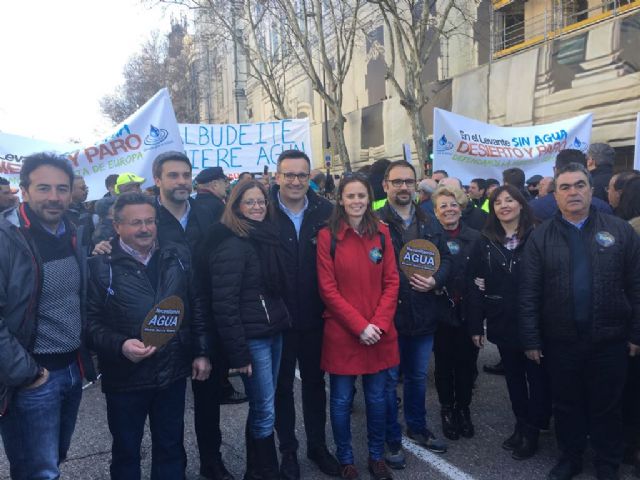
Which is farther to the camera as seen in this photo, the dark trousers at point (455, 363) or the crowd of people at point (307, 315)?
the dark trousers at point (455, 363)

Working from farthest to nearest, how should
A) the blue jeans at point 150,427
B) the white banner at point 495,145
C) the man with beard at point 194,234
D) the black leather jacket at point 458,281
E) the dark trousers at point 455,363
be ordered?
1. the white banner at point 495,145
2. the dark trousers at point 455,363
3. the black leather jacket at point 458,281
4. the man with beard at point 194,234
5. the blue jeans at point 150,427

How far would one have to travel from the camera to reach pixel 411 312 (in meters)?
3.59

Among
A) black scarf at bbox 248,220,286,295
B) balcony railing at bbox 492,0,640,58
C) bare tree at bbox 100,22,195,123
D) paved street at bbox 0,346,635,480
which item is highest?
bare tree at bbox 100,22,195,123

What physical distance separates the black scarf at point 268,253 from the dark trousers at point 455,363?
4.74 feet

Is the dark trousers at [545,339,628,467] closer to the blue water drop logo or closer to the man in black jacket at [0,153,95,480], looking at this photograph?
the man in black jacket at [0,153,95,480]

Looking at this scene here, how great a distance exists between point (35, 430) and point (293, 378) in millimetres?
1540

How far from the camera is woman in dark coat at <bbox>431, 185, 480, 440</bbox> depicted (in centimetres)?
385

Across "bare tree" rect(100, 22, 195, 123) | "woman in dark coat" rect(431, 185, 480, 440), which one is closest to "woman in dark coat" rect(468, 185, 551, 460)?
"woman in dark coat" rect(431, 185, 480, 440)

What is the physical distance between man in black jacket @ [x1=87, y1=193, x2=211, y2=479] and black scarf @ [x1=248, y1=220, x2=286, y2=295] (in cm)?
42

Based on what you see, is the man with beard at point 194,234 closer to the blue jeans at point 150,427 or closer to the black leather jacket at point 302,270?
the blue jeans at point 150,427

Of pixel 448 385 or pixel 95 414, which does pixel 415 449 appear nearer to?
pixel 448 385

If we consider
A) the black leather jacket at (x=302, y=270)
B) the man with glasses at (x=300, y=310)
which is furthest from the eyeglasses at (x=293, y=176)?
the black leather jacket at (x=302, y=270)

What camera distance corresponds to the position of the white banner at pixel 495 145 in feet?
26.1

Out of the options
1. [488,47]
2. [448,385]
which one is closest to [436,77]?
[488,47]
